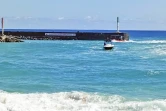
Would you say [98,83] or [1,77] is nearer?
[98,83]

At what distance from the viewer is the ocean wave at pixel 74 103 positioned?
21438mm

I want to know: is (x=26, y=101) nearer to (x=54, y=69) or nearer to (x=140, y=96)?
(x=140, y=96)

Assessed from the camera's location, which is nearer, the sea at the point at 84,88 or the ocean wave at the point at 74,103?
the ocean wave at the point at 74,103

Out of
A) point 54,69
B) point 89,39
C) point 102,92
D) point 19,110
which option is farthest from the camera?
point 89,39

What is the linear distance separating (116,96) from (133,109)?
4212mm

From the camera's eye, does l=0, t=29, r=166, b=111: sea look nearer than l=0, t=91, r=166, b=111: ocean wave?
No

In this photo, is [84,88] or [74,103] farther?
[84,88]

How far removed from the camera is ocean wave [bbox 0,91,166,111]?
2144 centimetres

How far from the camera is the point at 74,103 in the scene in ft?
75.8

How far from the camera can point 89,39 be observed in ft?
399

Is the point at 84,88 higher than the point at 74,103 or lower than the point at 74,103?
lower

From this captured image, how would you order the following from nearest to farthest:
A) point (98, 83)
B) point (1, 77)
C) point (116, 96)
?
point (116, 96) < point (98, 83) < point (1, 77)

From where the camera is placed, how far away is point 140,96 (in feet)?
89.5

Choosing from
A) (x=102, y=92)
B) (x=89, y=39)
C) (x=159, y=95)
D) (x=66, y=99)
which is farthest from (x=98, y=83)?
(x=89, y=39)
